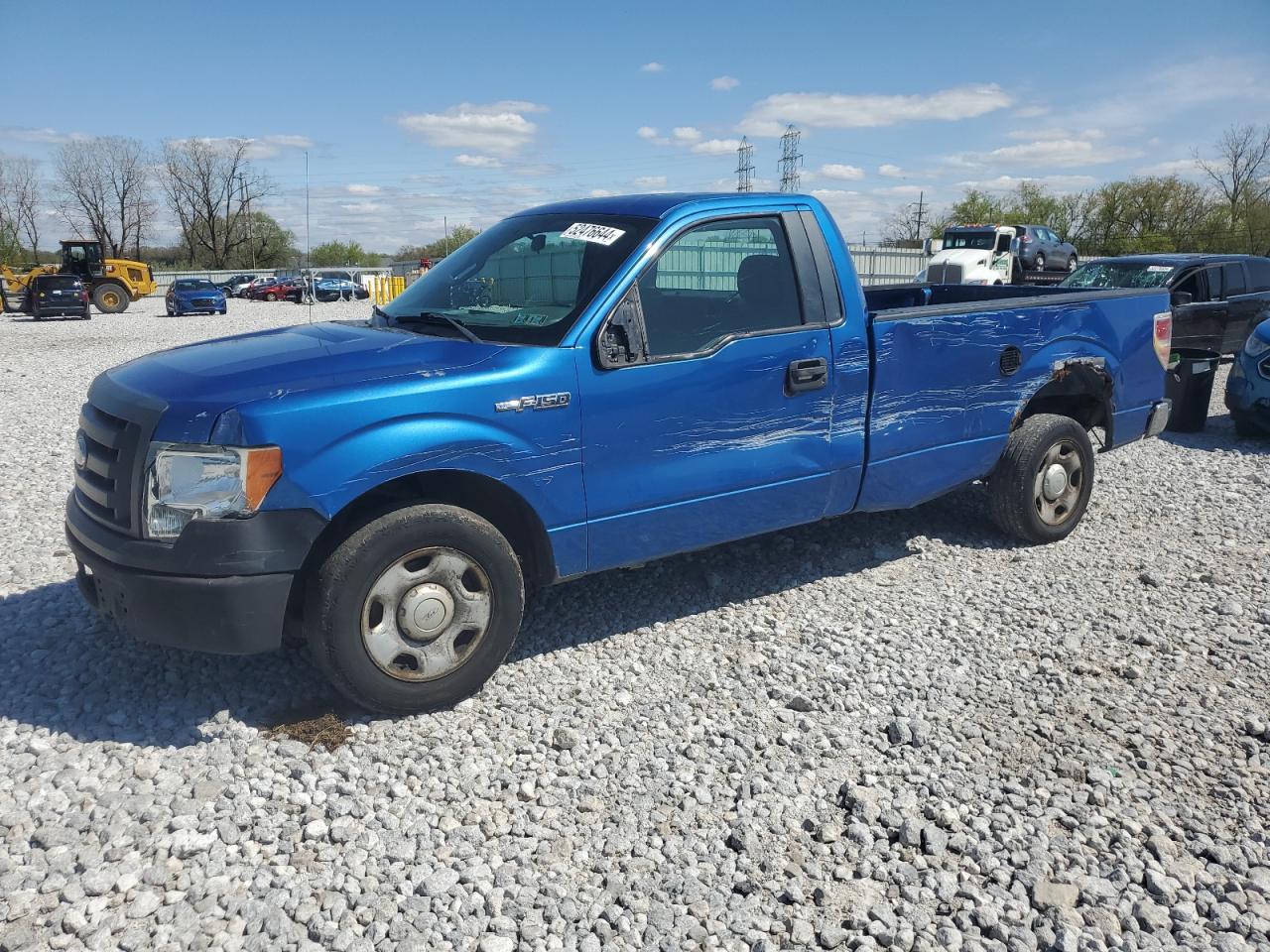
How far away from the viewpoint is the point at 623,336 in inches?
156

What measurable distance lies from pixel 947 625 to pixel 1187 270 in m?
10.6

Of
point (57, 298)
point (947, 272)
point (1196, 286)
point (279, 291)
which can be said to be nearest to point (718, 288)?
point (1196, 286)

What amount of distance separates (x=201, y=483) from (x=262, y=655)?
1277mm

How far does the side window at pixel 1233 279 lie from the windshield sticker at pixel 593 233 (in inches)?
479

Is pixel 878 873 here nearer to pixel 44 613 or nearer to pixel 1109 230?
pixel 44 613

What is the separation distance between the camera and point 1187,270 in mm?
12797

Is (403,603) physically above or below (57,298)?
below

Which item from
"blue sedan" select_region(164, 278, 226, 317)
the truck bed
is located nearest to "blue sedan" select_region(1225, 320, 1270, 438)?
the truck bed

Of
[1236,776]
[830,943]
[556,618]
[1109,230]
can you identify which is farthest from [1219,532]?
[1109,230]

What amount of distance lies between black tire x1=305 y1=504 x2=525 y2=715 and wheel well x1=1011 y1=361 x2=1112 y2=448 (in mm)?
3368

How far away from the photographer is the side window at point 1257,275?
1345 cm

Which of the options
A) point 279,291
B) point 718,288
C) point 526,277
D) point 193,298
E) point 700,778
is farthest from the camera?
point 279,291

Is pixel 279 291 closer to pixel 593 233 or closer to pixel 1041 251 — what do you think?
pixel 1041 251

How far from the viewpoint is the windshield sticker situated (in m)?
4.21
